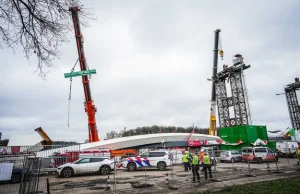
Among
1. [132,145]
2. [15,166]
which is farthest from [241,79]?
[15,166]

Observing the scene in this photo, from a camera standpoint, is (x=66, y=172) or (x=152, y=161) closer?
(x=66, y=172)

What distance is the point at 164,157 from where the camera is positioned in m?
19.7

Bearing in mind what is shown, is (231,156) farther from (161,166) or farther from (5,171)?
(5,171)

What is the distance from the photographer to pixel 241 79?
2042 inches

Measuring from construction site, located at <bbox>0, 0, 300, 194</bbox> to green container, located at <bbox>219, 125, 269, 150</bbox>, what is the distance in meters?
0.01

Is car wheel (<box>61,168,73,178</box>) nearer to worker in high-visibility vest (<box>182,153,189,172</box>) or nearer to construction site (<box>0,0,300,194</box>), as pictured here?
construction site (<box>0,0,300,194</box>)

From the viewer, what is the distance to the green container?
108ft

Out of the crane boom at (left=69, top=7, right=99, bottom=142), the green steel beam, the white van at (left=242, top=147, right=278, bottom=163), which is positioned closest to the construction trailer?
the white van at (left=242, top=147, right=278, bottom=163)

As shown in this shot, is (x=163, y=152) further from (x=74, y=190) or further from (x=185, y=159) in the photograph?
(x=74, y=190)

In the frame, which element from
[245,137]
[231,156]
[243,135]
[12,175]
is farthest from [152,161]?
[243,135]

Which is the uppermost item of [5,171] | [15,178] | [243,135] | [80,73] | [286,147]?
[80,73]

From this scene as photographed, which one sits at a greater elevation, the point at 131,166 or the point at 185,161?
the point at 185,161

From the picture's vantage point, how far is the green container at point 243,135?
32.9 m

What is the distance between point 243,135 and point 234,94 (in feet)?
70.7
